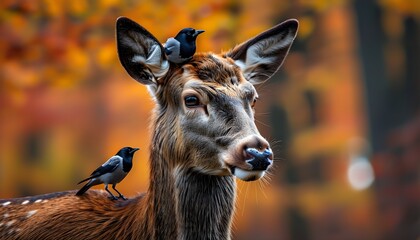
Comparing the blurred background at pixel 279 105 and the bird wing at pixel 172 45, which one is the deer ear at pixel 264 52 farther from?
the blurred background at pixel 279 105

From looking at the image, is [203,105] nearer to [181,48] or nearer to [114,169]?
[181,48]

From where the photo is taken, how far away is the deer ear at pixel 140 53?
5.75 metres

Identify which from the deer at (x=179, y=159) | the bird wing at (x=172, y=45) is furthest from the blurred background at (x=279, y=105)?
the bird wing at (x=172, y=45)

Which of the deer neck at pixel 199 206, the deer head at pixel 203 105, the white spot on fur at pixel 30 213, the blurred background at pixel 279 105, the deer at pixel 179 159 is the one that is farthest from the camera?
the blurred background at pixel 279 105

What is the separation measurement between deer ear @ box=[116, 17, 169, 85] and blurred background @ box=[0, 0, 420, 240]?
3.63 metres

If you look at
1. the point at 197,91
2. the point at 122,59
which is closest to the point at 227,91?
the point at 197,91

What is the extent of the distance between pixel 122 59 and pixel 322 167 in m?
25.3

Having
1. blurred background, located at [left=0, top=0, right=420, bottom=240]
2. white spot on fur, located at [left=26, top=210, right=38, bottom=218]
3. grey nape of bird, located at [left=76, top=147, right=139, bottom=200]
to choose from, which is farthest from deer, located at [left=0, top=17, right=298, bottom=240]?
blurred background, located at [left=0, top=0, right=420, bottom=240]

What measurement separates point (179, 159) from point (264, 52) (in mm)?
1054

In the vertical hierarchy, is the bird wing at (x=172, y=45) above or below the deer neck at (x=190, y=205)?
above

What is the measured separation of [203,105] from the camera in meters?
5.61

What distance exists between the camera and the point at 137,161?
86.0 feet

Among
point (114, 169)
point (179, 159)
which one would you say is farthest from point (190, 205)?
point (114, 169)

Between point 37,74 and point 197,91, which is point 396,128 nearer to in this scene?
point 37,74
